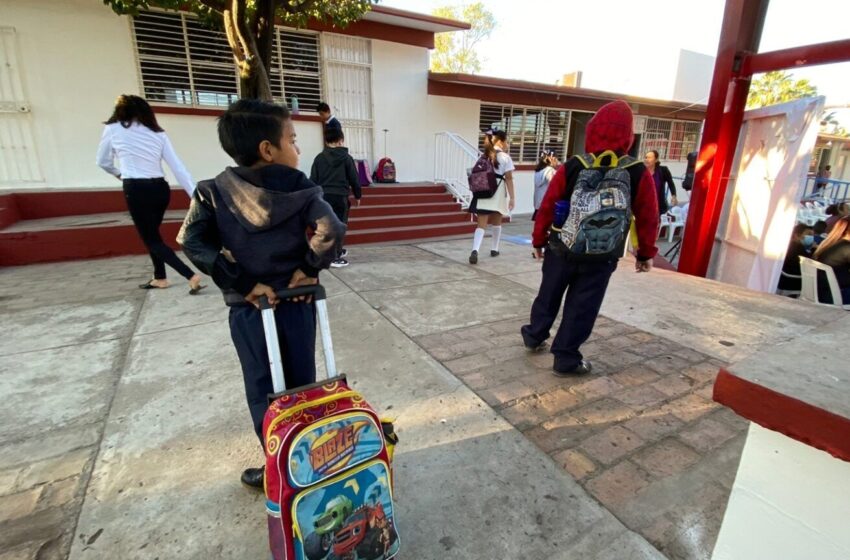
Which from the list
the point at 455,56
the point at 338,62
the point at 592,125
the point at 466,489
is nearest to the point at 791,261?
the point at 592,125

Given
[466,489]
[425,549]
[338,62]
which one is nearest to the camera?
[425,549]

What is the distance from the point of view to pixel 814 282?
4.51 meters

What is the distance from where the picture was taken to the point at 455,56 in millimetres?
32500

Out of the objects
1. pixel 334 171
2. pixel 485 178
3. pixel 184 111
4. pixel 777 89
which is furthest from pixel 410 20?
pixel 777 89

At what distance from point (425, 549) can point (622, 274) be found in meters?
4.52

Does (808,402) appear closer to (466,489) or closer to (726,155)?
(466,489)

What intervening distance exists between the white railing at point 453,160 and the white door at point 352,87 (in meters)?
1.63

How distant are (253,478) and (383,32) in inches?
355

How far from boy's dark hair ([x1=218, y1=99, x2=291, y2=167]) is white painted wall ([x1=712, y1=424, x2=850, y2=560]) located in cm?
163

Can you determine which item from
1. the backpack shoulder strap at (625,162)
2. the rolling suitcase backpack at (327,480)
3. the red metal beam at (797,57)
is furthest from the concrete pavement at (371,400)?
the red metal beam at (797,57)

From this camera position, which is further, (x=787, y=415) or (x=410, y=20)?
(x=410, y=20)

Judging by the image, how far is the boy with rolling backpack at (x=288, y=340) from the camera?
3.91ft

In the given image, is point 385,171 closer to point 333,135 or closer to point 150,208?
point 333,135

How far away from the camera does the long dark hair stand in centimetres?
362
